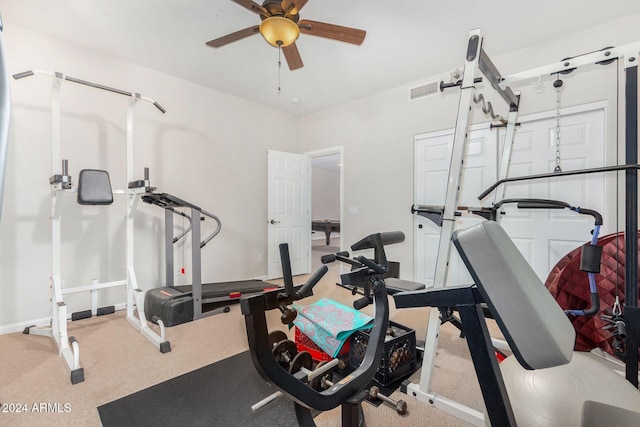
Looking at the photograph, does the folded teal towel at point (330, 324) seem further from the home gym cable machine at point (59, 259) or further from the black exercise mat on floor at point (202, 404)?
the home gym cable machine at point (59, 259)

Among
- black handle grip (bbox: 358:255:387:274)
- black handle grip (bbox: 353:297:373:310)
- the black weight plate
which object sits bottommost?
the black weight plate

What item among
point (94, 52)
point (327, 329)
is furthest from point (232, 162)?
point (327, 329)

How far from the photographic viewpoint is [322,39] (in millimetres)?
3012

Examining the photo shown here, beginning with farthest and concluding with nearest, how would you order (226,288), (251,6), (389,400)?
(226,288) → (251,6) → (389,400)

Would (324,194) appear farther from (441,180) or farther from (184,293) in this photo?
(184,293)

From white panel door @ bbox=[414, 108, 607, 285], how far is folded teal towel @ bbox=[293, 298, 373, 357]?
0.96m

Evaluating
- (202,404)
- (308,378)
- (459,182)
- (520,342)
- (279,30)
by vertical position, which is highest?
(279,30)

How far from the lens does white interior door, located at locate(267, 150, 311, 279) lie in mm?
4777

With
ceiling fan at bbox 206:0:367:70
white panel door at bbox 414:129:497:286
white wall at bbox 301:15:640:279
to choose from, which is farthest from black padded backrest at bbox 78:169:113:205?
white panel door at bbox 414:129:497:286

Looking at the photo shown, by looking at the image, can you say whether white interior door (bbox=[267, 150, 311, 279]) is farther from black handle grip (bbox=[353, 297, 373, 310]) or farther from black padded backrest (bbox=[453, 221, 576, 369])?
black padded backrest (bbox=[453, 221, 576, 369])

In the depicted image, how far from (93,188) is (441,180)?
3.65 meters

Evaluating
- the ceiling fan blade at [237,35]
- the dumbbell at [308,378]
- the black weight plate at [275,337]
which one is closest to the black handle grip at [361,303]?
the dumbbell at [308,378]

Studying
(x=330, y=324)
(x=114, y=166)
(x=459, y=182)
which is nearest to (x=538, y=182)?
Result: (x=459, y=182)

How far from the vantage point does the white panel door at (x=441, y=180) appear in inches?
136
